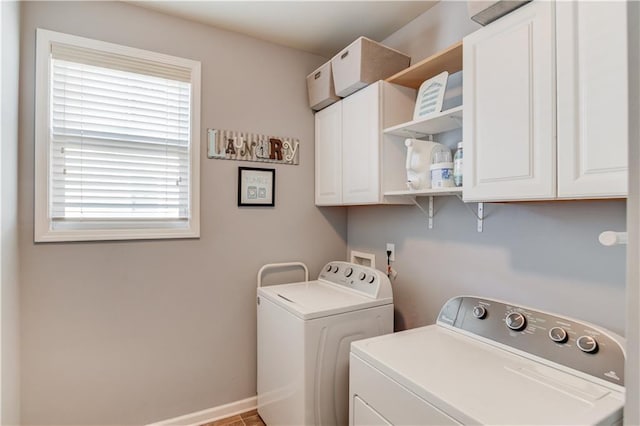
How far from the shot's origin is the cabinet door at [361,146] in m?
1.87

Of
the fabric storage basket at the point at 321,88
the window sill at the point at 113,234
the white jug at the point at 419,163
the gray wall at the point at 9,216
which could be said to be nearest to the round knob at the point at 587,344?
the white jug at the point at 419,163

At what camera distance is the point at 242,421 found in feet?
7.03

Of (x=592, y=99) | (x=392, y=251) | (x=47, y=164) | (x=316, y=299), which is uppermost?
(x=592, y=99)

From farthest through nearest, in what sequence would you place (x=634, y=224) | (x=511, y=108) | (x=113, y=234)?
(x=113, y=234)
(x=511, y=108)
(x=634, y=224)

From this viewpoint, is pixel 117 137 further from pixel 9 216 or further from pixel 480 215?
pixel 480 215

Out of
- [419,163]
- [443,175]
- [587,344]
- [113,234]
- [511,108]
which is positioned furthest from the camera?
[113,234]

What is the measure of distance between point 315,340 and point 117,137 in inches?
63.4

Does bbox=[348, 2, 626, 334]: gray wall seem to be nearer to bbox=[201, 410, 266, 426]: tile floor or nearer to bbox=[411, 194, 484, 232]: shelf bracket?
bbox=[411, 194, 484, 232]: shelf bracket

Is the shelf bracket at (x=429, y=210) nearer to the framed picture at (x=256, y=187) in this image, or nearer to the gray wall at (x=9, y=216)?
the framed picture at (x=256, y=187)

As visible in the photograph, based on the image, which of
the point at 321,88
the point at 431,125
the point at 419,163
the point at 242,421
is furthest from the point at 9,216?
the point at 431,125

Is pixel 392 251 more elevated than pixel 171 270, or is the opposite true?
pixel 392 251

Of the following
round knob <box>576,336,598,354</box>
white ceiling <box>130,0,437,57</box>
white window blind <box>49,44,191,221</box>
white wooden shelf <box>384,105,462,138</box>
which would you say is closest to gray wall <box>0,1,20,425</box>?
white window blind <box>49,44,191,221</box>

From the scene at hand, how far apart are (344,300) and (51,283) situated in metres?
1.59

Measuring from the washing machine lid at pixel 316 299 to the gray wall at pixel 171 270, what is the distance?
0.88 feet
